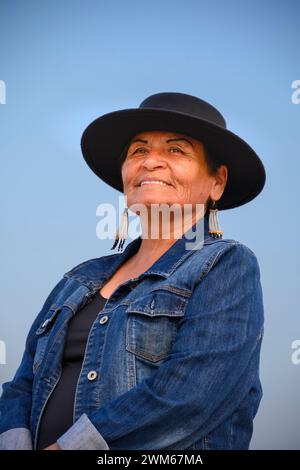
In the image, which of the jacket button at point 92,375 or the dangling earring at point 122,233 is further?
the dangling earring at point 122,233

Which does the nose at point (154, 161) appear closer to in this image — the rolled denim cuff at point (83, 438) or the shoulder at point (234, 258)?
the shoulder at point (234, 258)

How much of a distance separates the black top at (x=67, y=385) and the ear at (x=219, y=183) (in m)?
0.65

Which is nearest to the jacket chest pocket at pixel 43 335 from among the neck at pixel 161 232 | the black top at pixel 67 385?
the black top at pixel 67 385

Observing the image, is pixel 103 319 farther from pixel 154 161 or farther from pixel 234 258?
pixel 154 161

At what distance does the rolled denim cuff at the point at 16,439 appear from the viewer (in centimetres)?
186

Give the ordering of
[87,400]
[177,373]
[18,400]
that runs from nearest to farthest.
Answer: [177,373] < [87,400] < [18,400]

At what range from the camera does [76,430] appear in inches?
64.7

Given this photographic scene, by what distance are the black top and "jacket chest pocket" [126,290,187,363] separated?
0.80ft

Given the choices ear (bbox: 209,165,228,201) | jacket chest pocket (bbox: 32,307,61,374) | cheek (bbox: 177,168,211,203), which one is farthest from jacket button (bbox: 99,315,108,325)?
ear (bbox: 209,165,228,201)

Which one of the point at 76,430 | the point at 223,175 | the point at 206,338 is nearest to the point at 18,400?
the point at 76,430

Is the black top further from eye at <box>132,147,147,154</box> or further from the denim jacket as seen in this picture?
eye at <box>132,147,147,154</box>

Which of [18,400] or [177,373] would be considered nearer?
[177,373]

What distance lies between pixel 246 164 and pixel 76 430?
49.2 inches
